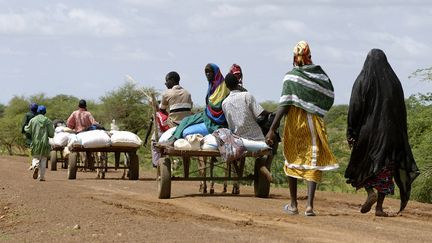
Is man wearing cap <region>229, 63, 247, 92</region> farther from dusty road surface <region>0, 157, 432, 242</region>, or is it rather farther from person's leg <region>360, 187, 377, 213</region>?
person's leg <region>360, 187, 377, 213</region>

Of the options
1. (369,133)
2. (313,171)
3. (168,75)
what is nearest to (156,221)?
(313,171)

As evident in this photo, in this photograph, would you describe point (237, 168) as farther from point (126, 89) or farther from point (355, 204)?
point (126, 89)

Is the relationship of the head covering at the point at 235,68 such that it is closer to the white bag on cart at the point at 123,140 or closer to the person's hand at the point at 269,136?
the person's hand at the point at 269,136

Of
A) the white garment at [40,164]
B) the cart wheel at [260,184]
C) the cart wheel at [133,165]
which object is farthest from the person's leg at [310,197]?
the white garment at [40,164]

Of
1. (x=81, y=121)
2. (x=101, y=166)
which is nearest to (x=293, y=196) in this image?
(x=101, y=166)

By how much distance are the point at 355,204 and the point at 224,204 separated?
2412mm

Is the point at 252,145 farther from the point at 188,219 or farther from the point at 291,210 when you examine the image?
the point at 188,219

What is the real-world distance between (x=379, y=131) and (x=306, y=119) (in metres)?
0.92

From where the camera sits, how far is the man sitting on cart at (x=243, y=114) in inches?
515

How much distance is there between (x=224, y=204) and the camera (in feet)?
39.6

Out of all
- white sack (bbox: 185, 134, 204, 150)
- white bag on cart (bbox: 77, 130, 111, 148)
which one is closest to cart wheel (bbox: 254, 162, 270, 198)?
white sack (bbox: 185, 134, 204, 150)

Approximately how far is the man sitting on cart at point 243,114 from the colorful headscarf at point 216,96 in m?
0.25

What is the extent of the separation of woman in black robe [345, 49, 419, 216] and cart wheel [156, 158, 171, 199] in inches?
130

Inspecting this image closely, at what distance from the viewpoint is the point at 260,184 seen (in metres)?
13.7
